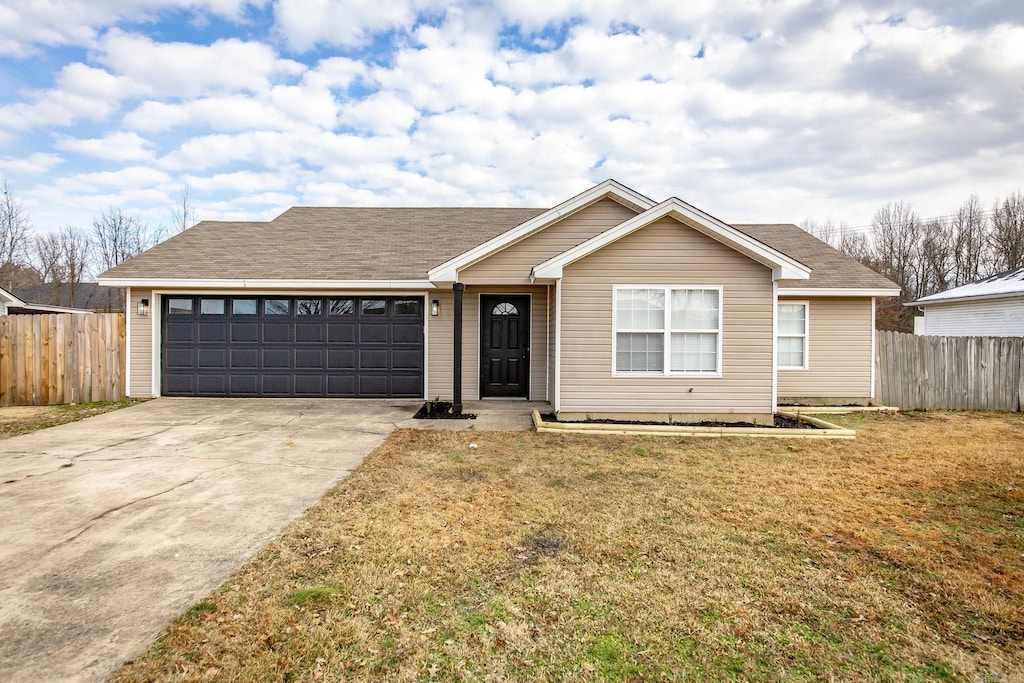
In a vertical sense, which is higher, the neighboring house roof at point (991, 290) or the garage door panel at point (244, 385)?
the neighboring house roof at point (991, 290)

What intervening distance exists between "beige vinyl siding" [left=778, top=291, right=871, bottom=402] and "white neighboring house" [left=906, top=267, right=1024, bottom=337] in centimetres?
647

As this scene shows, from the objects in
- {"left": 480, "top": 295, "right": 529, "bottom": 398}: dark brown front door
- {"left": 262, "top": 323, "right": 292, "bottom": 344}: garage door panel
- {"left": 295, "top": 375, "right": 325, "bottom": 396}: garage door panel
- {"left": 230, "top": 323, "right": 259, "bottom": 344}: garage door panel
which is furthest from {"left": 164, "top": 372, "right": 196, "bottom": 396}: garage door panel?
{"left": 480, "top": 295, "right": 529, "bottom": 398}: dark brown front door

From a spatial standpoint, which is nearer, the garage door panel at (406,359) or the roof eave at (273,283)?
the roof eave at (273,283)

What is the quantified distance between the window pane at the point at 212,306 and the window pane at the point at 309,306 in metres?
1.73

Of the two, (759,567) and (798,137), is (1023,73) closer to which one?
(798,137)

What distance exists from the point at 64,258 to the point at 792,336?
37.4 metres

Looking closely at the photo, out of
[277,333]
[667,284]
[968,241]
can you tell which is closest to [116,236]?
[277,333]

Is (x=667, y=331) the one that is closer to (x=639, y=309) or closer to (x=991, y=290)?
(x=639, y=309)

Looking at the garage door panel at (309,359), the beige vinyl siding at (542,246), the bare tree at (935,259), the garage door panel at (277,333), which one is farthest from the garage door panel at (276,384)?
the bare tree at (935,259)

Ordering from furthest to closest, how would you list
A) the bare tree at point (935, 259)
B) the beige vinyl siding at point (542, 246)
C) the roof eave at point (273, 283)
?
the bare tree at point (935, 259), the roof eave at point (273, 283), the beige vinyl siding at point (542, 246)

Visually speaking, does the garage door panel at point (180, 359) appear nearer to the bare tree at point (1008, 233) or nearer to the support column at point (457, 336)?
the support column at point (457, 336)

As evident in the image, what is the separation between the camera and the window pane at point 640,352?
8188mm

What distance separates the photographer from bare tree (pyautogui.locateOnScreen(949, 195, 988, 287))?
92.7 feet

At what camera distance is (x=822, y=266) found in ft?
36.2
